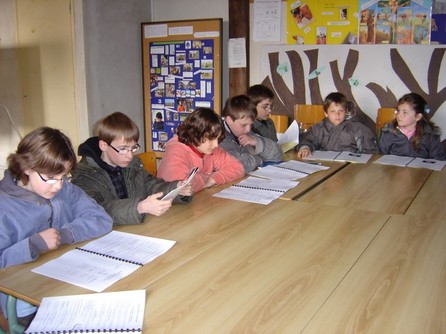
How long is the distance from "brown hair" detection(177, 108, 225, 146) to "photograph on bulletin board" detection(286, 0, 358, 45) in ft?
7.58

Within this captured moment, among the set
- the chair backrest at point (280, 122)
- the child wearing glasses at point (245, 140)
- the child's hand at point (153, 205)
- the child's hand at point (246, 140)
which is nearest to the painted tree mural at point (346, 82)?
the chair backrest at point (280, 122)

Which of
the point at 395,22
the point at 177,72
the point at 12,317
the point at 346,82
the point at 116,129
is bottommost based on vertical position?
the point at 12,317

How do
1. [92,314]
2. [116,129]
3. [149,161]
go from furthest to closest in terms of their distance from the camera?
[149,161], [116,129], [92,314]

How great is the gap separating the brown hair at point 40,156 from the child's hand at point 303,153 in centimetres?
198

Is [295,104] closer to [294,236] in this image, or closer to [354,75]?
[354,75]

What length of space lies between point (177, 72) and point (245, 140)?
2097 mm

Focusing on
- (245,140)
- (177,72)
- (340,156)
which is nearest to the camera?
(245,140)

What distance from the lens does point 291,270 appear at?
144 cm

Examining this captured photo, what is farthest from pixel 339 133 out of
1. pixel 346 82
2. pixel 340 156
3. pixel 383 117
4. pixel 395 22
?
pixel 395 22

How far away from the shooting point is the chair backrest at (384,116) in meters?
3.89

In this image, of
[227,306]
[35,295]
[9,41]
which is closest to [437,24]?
[227,306]

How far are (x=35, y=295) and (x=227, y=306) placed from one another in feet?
1.66

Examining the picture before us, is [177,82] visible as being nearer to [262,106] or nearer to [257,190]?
[262,106]

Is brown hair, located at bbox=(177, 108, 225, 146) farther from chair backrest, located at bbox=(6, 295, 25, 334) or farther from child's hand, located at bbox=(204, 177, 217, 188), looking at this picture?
chair backrest, located at bbox=(6, 295, 25, 334)
